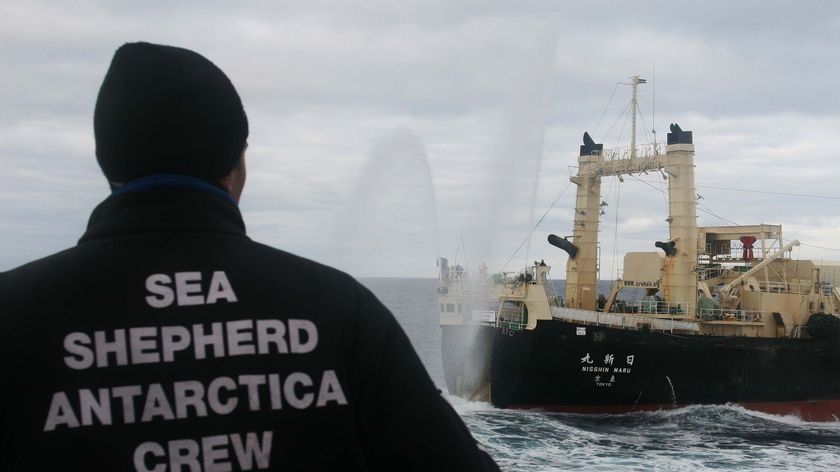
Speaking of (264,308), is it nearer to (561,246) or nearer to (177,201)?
(177,201)

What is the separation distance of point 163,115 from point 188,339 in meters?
0.50

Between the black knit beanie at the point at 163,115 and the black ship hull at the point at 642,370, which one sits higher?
the black knit beanie at the point at 163,115

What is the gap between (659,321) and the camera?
105 ft

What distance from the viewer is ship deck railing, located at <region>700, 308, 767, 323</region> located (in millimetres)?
32812

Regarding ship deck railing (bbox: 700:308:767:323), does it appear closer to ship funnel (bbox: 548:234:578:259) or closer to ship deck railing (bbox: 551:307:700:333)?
→ ship deck railing (bbox: 551:307:700:333)

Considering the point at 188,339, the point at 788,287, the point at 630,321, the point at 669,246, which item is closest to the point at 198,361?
the point at 188,339

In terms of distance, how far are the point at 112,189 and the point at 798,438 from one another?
3085 centimetres

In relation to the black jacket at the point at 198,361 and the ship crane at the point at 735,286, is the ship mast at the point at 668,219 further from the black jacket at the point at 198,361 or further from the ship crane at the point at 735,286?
the black jacket at the point at 198,361

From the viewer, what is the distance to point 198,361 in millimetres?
1749

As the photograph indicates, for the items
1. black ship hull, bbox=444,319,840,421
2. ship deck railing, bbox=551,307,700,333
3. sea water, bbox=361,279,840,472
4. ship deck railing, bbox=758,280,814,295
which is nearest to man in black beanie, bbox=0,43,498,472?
sea water, bbox=361,279,840,472

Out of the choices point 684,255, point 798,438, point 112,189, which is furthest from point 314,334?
point 684,255

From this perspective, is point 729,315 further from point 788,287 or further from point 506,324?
point 506,324

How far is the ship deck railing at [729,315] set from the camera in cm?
3281

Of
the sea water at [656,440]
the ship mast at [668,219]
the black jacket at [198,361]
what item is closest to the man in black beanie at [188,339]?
the black jacket at [198,361]
